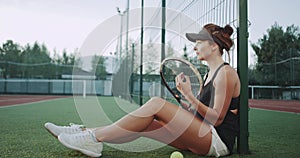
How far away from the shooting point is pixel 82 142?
193 centimetres

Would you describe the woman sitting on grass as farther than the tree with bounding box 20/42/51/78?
No

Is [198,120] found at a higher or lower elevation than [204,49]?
lower

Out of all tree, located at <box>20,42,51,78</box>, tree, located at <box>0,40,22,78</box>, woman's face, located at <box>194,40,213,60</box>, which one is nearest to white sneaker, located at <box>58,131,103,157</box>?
woman's face, located at <box>194,40,213,60</box>

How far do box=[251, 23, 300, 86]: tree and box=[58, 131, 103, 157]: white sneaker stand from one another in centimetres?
1774

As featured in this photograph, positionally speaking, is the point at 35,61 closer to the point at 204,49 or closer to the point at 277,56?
the point at 277,56

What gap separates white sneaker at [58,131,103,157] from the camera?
1938 millimetres

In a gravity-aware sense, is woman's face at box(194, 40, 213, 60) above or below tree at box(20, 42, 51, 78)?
below

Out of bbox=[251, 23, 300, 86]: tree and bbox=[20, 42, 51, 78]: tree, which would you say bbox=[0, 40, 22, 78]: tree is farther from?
bbox=[251, 23, 300, 86]: tree

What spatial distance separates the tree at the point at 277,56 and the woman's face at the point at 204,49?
17.2m

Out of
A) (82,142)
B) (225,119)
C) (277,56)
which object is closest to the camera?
(82,142)

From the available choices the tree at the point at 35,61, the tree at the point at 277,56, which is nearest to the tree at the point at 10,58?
the tree at the point at 35,61

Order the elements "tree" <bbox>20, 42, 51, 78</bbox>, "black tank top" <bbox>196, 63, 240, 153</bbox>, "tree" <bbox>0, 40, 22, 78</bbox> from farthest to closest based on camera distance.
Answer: "tree" <bbox>20, 42, 51, 78</bbox> → "tree" <bbox>0, 40, 22, 78</bbox> → "black tank top" <bbox>196, 63, 240, 153</bbox>

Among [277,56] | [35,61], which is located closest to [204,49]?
[277,56]

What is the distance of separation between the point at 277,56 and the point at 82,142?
75.6ft
